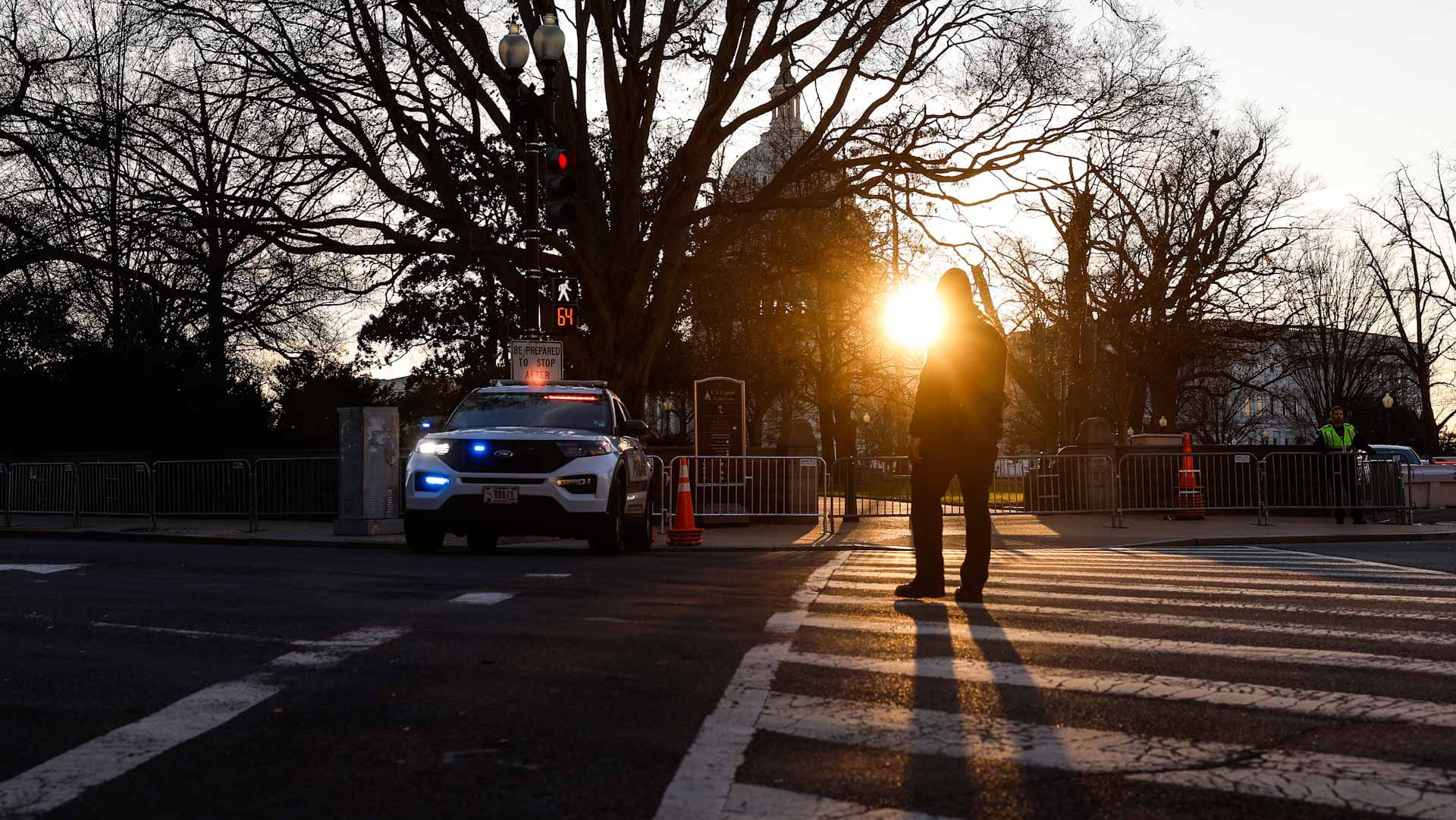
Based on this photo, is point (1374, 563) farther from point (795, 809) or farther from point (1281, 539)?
point (795, 809)

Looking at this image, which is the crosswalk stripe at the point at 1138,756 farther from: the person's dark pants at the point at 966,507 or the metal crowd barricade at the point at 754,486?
the metal crowd barricade at the point at 754,486

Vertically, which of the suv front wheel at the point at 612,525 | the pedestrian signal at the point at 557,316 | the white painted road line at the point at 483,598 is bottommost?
the white painted road line at the point at 483,598

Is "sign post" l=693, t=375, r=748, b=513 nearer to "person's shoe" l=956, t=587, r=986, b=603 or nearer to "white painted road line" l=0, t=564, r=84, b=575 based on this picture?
"white painted road line" l=0, t=564, r=84, b=575

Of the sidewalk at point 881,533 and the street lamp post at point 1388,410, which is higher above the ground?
the street lamp post at point 1388,410

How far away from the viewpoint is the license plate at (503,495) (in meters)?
13.9

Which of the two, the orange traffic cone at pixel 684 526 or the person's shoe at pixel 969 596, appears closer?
the person's shoe at pixel 969 596

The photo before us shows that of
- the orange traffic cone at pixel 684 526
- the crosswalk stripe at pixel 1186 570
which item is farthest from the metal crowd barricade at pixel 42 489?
the crosswalk stripe at pixel 1186 570

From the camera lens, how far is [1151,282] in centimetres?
3797

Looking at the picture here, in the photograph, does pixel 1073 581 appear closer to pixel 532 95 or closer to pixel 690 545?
pixel 690 545

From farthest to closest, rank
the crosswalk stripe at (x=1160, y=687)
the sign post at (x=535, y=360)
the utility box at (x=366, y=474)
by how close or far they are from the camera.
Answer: the utility box at (x=366, y=474)
the sign post at (x=535, y=360)
the crosswalk stripe at (x=1160, y=687)

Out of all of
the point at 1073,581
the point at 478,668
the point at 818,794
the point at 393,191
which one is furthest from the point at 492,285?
the point at 818,794

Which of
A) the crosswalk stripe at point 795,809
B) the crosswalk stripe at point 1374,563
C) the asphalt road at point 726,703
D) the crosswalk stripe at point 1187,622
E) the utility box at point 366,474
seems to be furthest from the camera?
the utility box at point 366,474

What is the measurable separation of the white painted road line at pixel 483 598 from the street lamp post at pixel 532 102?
30.3ft

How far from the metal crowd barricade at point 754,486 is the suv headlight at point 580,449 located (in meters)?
6.01
